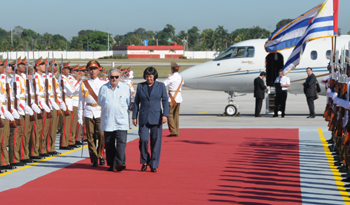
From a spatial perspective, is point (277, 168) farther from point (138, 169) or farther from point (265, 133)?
point (265, 133)

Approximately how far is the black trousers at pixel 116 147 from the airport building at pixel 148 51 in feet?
434

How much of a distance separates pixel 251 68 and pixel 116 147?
1172cm

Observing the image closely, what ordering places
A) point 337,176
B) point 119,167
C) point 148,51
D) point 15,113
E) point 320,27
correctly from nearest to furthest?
point 337,176 < point 15,113 < point 119,167 < point 320,27 < point 148,51

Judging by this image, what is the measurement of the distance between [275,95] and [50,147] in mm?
10628

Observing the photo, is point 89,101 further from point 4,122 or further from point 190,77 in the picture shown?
point 190,77

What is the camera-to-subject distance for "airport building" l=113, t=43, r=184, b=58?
140750 mm

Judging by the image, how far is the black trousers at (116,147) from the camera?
8.77m

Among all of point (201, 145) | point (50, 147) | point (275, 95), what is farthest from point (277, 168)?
point (275, 95)

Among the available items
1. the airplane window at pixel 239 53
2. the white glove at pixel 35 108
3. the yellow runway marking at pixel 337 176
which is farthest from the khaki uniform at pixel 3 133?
the airplane window at pixel 239 53

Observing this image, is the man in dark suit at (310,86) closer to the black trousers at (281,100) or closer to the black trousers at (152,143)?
the black trousers at (281,100)

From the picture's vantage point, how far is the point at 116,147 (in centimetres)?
880

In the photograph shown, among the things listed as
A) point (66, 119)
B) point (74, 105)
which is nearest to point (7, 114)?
point (66, 119)

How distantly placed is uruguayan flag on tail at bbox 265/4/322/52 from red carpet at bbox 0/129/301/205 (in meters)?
3.12

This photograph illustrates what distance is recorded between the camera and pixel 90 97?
968cm
